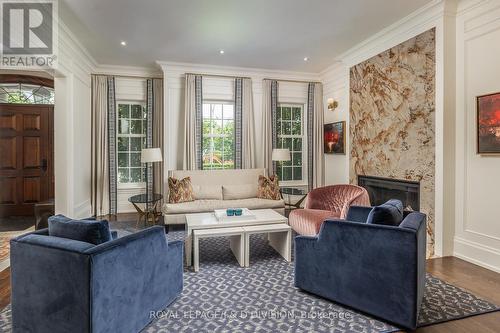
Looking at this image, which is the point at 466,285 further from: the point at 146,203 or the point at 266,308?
the point at 146,203

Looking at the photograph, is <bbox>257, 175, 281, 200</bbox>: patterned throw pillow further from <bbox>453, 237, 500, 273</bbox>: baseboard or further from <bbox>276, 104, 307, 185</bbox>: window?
<bbox>453, 237, 500, 273</bbox>: baseboard


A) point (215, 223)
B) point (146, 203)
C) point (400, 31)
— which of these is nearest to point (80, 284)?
point (215, 223)

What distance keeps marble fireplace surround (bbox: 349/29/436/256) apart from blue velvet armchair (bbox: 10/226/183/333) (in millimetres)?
3427

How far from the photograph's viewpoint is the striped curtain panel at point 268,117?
19.2ft

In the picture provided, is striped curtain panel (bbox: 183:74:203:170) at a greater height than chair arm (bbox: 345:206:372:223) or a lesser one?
greater

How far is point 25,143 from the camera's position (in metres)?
5.26

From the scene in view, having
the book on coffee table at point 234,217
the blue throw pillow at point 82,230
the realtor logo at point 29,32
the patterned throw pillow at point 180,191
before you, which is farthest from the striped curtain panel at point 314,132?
the blue throw pillow at point 82,230

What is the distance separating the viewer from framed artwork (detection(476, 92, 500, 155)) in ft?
9.57

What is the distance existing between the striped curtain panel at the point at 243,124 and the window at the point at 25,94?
11.9 feet

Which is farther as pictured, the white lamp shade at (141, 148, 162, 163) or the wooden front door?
the wooden front door

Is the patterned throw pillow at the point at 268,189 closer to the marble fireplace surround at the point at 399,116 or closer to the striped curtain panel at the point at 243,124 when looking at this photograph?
the striped curtain panel at the point at 243,124

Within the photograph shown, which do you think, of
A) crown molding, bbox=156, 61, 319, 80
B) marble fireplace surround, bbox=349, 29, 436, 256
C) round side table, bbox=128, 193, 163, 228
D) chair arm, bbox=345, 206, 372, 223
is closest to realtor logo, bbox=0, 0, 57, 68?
crown molding, bbox=156, 61, 319, 80

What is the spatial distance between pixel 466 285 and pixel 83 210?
217 inches

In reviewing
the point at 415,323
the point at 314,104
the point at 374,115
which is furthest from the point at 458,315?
the point at 314,104
